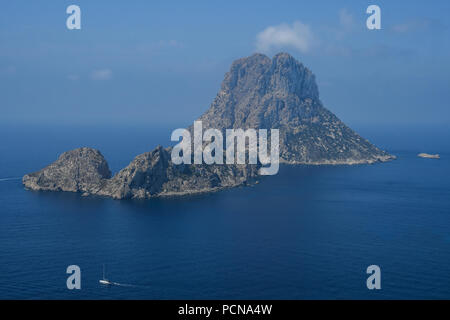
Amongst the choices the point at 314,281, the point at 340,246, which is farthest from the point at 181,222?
the point at 314,281

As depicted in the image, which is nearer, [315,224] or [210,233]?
[210,233]

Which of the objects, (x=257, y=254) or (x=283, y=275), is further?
(x=257, y=254)

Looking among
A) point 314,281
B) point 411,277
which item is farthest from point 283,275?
point 411,277

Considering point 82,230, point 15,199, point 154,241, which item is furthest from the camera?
point 15,199

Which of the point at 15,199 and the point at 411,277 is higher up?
the point at 15,199

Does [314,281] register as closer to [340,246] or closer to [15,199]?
[340,246]
